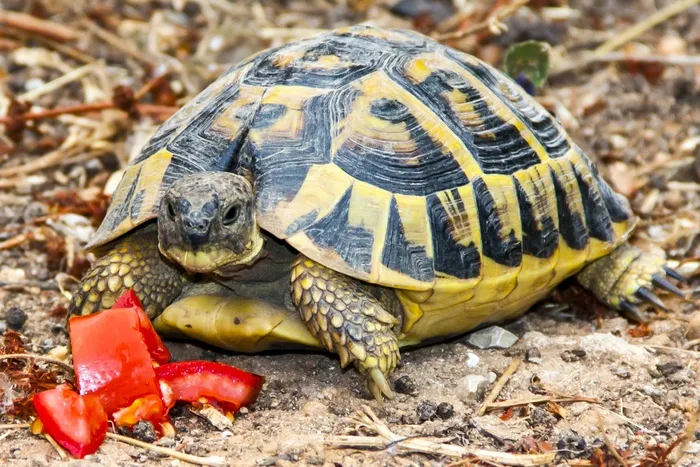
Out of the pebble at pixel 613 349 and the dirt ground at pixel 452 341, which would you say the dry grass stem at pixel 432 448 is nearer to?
the dirt ground at pixel 452 341

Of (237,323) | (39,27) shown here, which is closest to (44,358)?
(237,323)

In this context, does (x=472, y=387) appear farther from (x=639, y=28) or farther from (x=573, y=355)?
(x=639, y=28)

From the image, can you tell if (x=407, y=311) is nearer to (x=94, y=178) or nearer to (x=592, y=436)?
(x=592, y=436)

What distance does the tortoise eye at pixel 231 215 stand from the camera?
11.1ft

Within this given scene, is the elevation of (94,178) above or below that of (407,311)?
below

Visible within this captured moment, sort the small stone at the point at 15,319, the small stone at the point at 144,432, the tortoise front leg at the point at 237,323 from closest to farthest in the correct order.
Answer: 1. the small stone at the point at 144,432
2. the tortoise front leg at the point at 237,323
3. the small stone at the point at 15,319

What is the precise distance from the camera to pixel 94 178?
18.6 ft

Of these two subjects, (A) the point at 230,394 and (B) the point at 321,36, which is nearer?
(A) the point at 230,394

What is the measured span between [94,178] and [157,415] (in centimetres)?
265

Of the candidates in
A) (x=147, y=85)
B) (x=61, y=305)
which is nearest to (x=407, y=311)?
(x=61, y=305)

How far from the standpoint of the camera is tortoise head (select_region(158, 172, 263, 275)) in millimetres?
3299

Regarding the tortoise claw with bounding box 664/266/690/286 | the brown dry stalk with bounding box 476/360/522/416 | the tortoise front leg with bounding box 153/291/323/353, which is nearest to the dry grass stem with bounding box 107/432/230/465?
the tortoise front leg with bounding box 153/291/323/353

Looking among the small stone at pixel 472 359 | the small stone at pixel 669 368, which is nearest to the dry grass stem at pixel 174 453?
the small stone at pixel 472 359

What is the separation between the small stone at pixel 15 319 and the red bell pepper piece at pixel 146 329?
2.30ft
